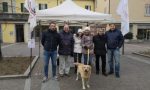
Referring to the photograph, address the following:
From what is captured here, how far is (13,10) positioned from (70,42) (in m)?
51.2

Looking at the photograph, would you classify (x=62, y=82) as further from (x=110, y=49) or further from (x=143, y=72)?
(x=143, y=72)

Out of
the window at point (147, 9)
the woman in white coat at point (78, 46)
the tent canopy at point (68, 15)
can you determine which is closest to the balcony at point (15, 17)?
the window at point (147, 9)

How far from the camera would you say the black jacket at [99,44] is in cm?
1288

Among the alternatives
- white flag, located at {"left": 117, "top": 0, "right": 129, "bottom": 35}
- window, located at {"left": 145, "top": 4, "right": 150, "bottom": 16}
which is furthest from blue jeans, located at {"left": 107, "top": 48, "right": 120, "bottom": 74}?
window, located at {"left": 145, "top": 4, "right": 150, "bottom": 16}

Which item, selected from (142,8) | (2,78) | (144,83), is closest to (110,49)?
(144,83)

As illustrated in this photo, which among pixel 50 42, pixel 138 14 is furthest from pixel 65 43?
pixel 138 14

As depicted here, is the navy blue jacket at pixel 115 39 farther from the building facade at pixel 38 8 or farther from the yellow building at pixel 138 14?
the yellow building at pixel 138 14

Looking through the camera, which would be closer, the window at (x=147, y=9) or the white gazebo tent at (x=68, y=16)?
the white gazebo tent at (x=68, y=16)

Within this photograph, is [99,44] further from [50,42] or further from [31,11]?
[31,11]

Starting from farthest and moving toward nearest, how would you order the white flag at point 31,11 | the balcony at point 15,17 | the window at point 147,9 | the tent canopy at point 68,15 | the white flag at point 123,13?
1. the balcony at point 15,17
2. the window at point 147,9
3. the white flag at point 123,13
4. the tent canopy at point 68,15
5. the white flag at point 31,11

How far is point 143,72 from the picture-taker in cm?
1400

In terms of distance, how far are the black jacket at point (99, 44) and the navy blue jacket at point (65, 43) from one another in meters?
0.99

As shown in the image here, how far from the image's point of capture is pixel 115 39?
12758mm

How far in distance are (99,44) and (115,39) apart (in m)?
0.64
